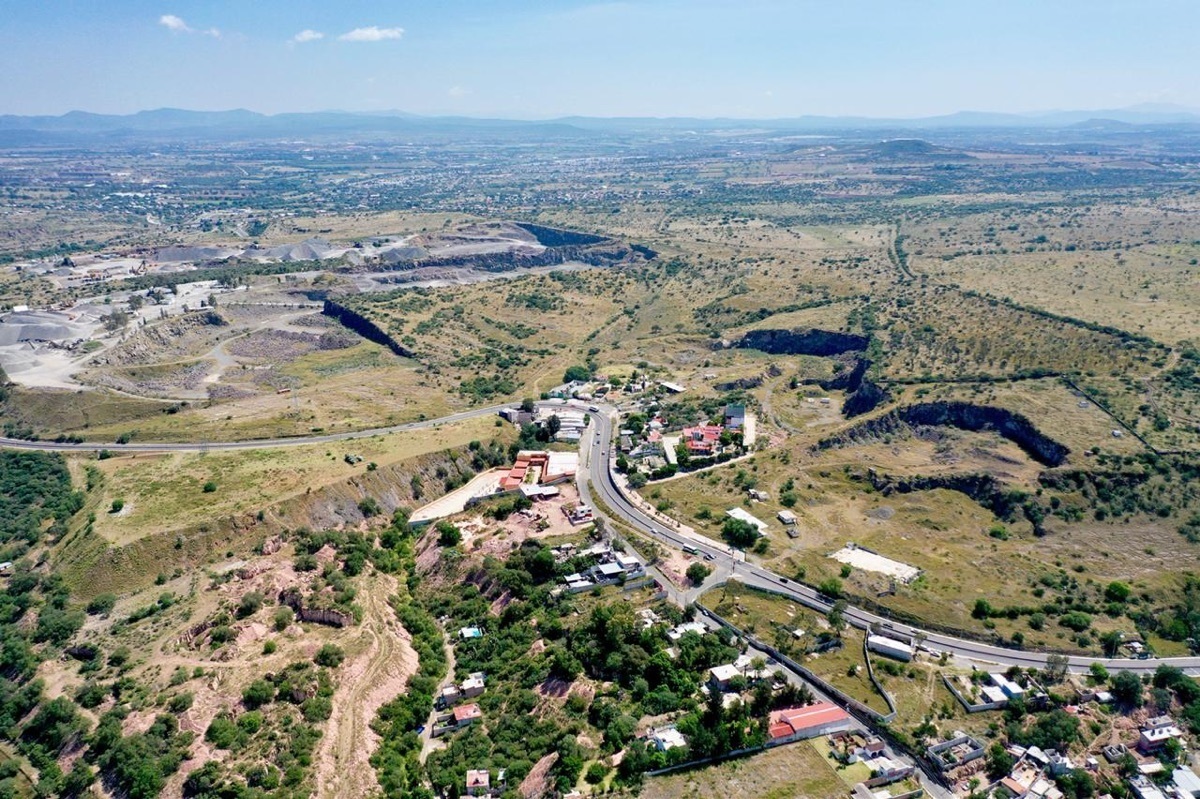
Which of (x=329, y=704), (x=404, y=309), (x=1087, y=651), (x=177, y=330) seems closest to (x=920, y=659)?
(x=1087, y=651)

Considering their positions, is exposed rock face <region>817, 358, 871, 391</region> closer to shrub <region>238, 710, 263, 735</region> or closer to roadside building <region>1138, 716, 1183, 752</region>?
roadside building <region>1138, 716, 1183, 752</region>

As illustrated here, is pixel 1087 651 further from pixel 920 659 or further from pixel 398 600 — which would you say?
pixel 398 600

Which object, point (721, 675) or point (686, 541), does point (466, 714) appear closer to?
point (721, 675)

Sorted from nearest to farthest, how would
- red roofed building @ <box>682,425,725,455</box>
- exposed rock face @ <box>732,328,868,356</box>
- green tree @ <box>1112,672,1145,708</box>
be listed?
1. green tree @ <box>1112,672,1145,708</box>
2. red roofed building @ <box>682,425,725,455</box>
3. exposed rock face @ <box>732,328,868,356</box>

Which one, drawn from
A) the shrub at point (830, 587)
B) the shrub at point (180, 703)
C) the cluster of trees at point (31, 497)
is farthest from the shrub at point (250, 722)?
the shrub at point (830, 587)

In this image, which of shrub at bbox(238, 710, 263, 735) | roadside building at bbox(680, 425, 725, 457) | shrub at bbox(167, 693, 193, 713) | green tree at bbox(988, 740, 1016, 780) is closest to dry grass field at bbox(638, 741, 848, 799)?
green tree at bbox(988, 740, 1016, 780)

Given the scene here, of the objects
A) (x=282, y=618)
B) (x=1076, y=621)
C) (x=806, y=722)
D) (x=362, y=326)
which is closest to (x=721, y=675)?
(x=806, y=722)

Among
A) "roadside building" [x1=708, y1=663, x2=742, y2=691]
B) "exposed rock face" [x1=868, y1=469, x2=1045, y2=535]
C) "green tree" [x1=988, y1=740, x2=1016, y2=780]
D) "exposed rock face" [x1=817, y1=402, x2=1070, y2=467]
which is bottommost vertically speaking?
"green tree" [x1=988, y1=740, x2=1016, y2=780]

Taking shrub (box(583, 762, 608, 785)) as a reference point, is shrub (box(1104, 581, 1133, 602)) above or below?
above
